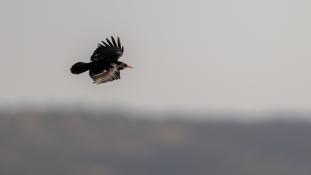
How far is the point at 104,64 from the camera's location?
233 feet

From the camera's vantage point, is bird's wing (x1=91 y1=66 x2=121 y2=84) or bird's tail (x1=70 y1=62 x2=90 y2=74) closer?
bird's wing (x1=91 y1=66 x2=121 y2=84)

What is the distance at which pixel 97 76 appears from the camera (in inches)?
2744

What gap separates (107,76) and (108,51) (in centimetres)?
327

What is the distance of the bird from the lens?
69938 millimetres

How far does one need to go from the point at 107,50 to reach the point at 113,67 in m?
2.25

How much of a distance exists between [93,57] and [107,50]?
145 cm

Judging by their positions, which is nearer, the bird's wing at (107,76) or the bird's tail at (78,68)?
the bird's wing at (107,76)

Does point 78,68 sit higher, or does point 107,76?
point 78,68

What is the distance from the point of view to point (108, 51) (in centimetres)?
7294

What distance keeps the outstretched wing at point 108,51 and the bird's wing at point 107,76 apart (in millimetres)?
989

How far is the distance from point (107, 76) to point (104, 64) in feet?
3.90

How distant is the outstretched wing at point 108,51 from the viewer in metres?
72.0

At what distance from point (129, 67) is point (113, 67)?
3.88 feet

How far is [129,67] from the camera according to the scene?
71812 mm
